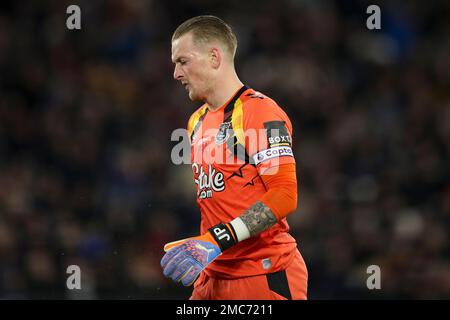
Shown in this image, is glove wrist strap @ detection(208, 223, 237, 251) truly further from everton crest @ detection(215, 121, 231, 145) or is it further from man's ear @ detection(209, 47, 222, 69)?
man's ear @ detection(209, 47, 222, 69)

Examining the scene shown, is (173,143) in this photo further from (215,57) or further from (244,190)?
(244,190)

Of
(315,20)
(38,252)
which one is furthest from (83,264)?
(315,20)

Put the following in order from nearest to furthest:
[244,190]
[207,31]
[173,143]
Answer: [244,190] → [207,31] → [173,143]

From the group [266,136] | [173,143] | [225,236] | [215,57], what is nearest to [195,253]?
[225,236]

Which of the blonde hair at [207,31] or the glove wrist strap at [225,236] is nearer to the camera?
the glove wrist strap at [225,236]

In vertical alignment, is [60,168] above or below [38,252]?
above

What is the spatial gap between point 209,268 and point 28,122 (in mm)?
6173

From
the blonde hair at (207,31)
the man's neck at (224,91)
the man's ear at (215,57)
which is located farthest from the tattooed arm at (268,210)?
the blonde hair at (207,31)

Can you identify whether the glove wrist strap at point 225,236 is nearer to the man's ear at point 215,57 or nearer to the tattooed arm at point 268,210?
the tattooed arm at point 268,210

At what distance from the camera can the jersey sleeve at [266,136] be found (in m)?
3.97

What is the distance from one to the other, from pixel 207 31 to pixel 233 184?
866mm

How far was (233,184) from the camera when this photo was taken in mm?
4164
